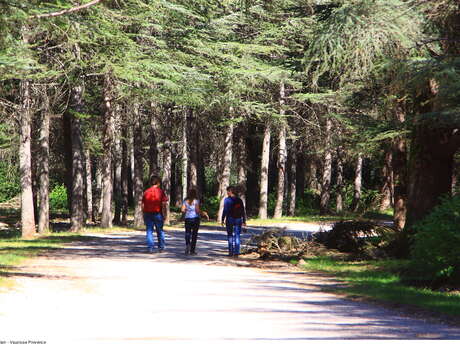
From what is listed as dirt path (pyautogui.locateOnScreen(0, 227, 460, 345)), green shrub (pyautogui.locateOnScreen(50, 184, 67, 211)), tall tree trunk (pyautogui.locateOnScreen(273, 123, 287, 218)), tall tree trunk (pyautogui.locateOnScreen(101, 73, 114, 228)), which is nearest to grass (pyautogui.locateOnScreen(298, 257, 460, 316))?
dirt path (pyautogui.locateOnScreen(0, 227, 460, 345))

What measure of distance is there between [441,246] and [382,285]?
1.65m

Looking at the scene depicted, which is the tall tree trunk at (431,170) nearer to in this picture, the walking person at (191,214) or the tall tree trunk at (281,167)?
the walking person at (191,214)

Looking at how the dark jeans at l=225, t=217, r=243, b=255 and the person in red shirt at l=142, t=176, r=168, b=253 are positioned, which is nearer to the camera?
the dark jeans at l=225, t=217, r=243, b=255

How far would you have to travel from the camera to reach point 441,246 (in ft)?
43.4

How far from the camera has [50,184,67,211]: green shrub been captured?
61150 millimetres

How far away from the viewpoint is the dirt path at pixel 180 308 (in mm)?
8031

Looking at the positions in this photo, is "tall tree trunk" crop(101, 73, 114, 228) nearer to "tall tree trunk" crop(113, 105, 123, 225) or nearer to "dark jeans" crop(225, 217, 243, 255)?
"tall tree trunk" crop(113, 105, 123, 225)

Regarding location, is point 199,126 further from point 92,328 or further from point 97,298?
point 92,328

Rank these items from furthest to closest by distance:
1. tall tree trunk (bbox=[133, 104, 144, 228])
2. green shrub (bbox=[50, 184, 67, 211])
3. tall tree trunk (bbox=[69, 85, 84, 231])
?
green shrub (bbox=[50, 184, 67, 211]) < tall tree trunk (bbox=[133, 104, 144, 228]) < tall tree trunk (bbox=[69, 85, 84, 231])

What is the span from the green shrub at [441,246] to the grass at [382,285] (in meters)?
0.46

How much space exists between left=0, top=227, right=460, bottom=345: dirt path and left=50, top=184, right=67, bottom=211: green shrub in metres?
44.6

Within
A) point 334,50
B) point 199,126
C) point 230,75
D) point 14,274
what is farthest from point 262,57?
point 14,274

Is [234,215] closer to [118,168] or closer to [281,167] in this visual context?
[281,167]

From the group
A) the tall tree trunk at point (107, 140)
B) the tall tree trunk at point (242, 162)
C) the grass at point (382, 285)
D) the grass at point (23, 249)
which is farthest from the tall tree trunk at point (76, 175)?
the tall tree trunk at point (242, 162)
